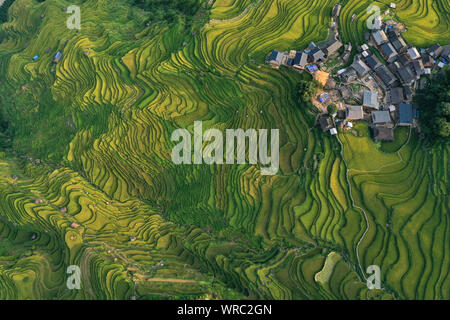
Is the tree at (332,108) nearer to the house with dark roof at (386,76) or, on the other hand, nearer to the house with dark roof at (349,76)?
the house with dark roof at (349,76)

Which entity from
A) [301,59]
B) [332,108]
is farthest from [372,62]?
[301,59]

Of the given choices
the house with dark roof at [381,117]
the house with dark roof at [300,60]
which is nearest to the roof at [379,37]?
the house with dark roof at [300,60]

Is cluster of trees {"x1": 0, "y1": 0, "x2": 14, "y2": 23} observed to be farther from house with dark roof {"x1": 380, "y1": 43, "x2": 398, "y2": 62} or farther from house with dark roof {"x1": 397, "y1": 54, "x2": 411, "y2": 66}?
house with dark roof {"x1": 397, "y1": 54, "x2": 411, "y2": 66}

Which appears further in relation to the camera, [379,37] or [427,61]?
[379,37]

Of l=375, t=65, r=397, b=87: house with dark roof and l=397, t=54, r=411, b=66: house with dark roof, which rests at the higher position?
l=397, t=54, r=411, b=66: house with dark roof

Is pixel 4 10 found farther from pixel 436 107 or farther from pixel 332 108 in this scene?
pixel 436 107

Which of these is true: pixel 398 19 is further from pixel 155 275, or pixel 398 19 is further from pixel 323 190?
pixel 155 275

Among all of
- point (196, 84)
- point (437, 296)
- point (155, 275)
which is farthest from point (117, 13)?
point (437, 296)

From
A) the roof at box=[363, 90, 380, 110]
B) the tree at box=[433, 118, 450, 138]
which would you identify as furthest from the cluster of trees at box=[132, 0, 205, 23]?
the tree at box=[433, 118, 450, 138]
